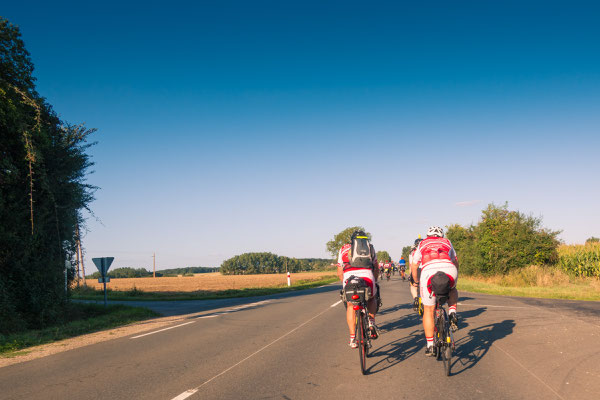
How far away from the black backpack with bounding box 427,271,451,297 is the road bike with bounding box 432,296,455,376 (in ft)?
0.33

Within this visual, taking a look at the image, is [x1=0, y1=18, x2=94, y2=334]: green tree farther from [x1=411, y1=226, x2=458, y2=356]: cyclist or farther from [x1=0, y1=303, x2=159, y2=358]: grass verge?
[x1=411, y1=226, x2=458, y2=356]: cyclist

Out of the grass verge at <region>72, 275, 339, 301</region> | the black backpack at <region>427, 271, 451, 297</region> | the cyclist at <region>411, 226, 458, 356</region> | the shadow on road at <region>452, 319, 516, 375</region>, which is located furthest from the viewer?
the grass verge at <region>72, 275, 339, 301</region>

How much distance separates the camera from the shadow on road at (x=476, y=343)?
6.08 meters

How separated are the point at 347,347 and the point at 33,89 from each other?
1222cm

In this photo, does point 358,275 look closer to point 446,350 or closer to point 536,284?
point 446,350

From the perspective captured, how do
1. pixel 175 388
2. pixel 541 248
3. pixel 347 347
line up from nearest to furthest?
pixel 175 388 → pixel 347 347 → pixel 541 248

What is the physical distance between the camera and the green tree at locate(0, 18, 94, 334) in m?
11.2

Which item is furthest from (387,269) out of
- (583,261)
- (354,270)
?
(354,270)

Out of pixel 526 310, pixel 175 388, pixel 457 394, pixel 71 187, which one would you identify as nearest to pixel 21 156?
pixel 71 187

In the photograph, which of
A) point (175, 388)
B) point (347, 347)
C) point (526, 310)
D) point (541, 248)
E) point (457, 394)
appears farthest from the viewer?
point (541, 248)

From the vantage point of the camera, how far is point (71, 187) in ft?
48.4

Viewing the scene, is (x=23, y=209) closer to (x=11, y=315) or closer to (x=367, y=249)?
(x=11, y=315)

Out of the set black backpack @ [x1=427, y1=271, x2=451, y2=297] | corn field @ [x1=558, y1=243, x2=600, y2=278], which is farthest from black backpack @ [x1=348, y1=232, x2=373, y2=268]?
corn field @ [x1=558, y1=243, x2=600, y2=278]

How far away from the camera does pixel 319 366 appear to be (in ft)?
20.1
